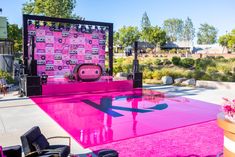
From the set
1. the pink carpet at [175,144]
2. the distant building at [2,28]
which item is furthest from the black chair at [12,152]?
the distant building at [2,28]

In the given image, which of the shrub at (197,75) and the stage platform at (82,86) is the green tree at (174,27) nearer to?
the shrub at (197,75)

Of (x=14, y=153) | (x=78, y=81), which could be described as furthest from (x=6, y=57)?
(x=14, y=153)

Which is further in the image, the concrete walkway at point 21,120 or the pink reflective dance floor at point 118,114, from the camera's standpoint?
the pink reflective dance floor at point 118,114

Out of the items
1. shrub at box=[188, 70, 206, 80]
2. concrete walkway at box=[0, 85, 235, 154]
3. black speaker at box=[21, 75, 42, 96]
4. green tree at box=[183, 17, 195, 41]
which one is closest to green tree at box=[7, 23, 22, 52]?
black speaker at box=[21, 75, 42, 96]

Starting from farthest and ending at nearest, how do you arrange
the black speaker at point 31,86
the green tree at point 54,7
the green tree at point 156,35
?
the green tree at point 156,35 < the green tree at point 54,7 < the black speaker at point 31,86

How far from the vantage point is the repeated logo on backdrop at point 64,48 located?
11961mm

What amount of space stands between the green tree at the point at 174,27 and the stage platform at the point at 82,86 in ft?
319

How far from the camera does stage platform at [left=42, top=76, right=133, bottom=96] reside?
10.6 meters

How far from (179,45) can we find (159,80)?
5770 centimetres

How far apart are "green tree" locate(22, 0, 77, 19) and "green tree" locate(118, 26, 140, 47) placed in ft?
112

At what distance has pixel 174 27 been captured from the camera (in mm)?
106500

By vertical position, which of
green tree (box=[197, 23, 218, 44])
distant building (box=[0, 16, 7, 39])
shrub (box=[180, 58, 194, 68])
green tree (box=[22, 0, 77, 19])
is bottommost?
shrub (box=[180, 58, 194, 68])

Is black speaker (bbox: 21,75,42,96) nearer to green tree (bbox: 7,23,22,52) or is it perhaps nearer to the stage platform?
the stage platform

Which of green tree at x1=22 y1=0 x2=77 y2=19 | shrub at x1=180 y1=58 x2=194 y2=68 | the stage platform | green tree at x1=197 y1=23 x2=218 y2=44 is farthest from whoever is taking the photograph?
green tree at x1=197 y1=23 x2=218 y2=44
